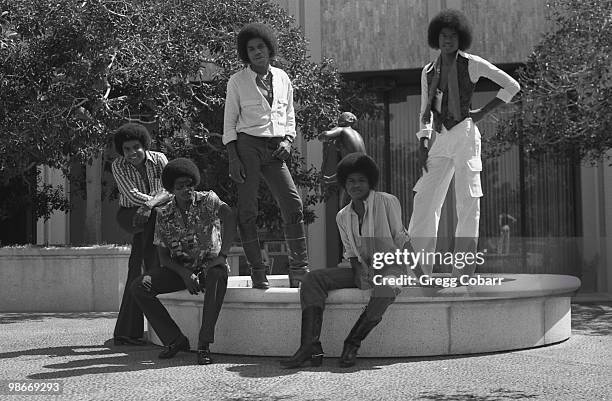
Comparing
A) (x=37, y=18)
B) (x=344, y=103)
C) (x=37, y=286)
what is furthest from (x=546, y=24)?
(x=37, y=286)

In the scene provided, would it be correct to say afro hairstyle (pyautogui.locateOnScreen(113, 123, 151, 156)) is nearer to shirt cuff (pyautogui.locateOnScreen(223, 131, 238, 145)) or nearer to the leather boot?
shirt cuff (pyautogui.locateOnScreen(223, 131, 238, 145))

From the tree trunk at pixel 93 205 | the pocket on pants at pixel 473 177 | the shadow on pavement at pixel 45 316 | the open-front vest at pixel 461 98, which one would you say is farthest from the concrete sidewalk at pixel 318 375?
the tree trunk at pixel 93 205

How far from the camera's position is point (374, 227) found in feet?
18.3

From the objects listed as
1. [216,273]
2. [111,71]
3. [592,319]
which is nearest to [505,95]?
[216,273]

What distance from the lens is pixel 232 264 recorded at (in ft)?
40.7

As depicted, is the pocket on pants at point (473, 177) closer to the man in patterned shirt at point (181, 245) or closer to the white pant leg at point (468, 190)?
the white pant leg at point (468, 190)

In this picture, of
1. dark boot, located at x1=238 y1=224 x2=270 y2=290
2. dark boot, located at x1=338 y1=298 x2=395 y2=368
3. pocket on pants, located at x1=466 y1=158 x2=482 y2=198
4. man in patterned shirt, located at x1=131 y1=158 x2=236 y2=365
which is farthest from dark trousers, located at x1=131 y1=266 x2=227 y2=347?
pocket on pants, located at x1=466 y1=158 x2=482 y2=198

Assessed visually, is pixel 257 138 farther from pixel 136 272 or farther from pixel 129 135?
pixel 136 272

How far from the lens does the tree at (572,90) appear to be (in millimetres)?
9781

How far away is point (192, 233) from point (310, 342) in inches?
48.4

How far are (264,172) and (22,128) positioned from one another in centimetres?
492

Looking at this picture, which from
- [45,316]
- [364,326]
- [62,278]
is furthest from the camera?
[62,278]

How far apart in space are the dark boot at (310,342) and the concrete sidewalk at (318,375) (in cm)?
8

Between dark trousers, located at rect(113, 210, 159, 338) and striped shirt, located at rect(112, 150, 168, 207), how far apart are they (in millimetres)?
269
